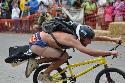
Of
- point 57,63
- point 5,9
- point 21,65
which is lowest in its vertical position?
point 5,9

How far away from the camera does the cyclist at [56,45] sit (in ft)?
25.5

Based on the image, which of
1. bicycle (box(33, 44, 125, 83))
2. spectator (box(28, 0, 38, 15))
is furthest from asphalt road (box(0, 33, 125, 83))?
spectator (box(28, 0, 38, 15))

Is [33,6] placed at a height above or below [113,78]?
below

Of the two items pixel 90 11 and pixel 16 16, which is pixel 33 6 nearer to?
pixel 16 16

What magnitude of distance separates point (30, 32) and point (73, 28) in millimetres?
13286

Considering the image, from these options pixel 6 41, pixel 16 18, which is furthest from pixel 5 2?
pixel 6 41

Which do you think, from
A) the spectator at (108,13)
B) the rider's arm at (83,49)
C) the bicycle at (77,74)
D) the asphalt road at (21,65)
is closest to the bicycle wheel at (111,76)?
the bicycle at (77,74)

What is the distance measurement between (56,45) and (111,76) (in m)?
1.05

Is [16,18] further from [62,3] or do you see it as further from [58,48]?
[58,48]

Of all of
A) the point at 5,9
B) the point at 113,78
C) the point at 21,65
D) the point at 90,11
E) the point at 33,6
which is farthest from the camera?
the point at 5,9

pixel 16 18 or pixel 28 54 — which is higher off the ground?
pixel 28 54

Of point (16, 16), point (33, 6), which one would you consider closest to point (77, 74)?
point (33, 6)

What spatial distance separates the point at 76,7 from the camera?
864 inches

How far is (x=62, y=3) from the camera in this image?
22578mm
